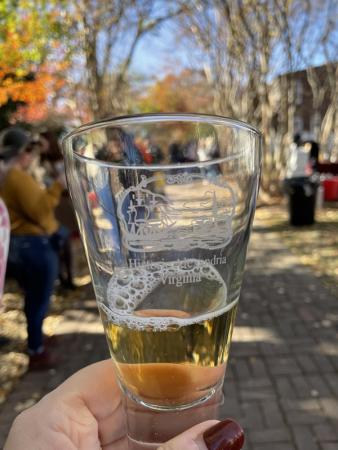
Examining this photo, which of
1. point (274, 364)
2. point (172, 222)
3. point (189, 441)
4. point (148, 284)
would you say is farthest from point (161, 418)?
point (274, 364)

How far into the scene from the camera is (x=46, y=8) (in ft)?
23.2

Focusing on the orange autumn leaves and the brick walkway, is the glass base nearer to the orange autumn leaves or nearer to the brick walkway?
the brick walkway

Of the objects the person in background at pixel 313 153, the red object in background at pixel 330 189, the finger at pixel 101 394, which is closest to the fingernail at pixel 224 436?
the finger at pixel 101 394

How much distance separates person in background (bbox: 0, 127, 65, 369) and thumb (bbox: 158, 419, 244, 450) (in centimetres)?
295

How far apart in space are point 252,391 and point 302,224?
5.52 meters

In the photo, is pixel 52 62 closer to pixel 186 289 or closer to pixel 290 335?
pixel 290 335

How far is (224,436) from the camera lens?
0.84 meters

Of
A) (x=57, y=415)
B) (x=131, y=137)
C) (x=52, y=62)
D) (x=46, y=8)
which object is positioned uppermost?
(x=46, y=8)

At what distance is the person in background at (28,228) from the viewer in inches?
138

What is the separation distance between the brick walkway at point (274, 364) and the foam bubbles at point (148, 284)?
2371 millimetres

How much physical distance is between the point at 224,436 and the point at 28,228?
118 inches

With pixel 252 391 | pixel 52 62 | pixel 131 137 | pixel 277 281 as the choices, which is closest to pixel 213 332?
pixel 131 137

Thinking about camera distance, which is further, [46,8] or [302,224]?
[302,224]

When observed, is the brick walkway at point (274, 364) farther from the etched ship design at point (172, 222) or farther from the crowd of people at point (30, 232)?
the etched ship design at point (172, 222)
